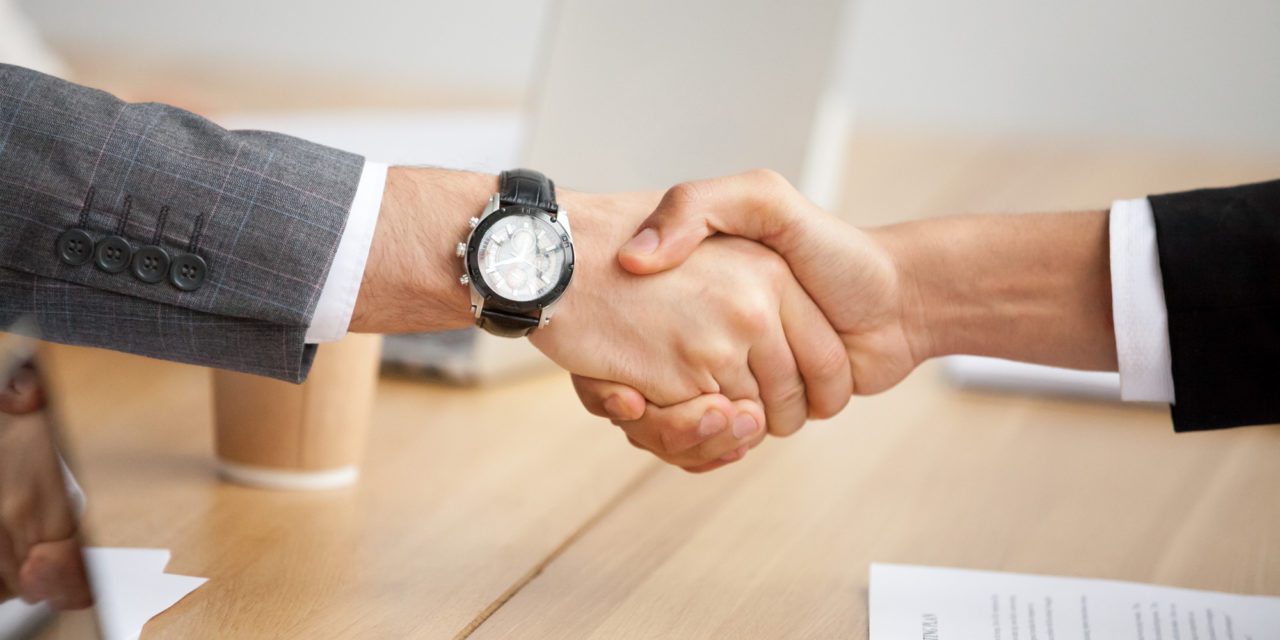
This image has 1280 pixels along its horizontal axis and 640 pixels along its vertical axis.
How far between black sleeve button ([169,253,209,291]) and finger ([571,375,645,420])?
349mm

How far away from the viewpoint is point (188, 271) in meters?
0.86

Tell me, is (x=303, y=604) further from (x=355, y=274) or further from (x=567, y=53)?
(x=567, y=53)

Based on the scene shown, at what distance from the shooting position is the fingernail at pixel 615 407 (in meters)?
1.06

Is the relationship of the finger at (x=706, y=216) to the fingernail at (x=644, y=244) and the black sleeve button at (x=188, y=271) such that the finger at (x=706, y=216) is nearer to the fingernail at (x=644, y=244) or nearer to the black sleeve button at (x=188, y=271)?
the fingernail at (x=644, y=244)

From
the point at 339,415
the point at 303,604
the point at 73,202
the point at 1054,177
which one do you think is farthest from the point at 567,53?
the point at 1054,177

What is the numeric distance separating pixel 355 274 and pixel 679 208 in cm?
27

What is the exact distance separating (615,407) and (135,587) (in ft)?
1.34

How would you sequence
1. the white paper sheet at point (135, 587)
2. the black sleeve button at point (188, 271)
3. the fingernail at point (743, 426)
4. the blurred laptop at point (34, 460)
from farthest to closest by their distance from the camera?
the fingernail at point (743, 426)
the black sleeve button at point (188, 271)
the white paper sheet at point (135, 587)
the blurred laptop at point (34, 460)

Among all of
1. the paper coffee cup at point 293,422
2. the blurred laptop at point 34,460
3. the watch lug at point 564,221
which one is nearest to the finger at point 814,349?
the watch lug at point 564,221

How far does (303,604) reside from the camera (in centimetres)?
81

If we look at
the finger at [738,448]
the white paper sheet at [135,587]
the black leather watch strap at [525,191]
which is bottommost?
the white paper sheet at [135,587]

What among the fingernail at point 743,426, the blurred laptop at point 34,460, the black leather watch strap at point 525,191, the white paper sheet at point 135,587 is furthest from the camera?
the fingernail at point 743,426

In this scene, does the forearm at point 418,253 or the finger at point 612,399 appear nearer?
the forearm at point 418,253

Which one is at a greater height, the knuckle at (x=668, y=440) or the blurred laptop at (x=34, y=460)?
the blurred laptop at (x=34, y=460)
